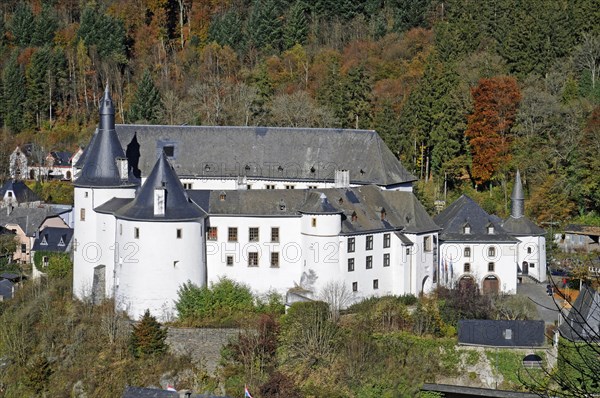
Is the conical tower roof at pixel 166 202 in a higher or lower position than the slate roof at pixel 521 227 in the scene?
higher

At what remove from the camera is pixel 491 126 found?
61312 millimetres

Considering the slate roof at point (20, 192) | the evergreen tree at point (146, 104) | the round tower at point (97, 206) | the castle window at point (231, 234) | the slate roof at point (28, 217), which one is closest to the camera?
the castle window at point (231, 234)

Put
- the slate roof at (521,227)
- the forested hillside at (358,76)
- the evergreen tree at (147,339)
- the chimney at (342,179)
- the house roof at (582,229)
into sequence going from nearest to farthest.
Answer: the evergreen tree at (147,339) → the chimney at (342,179) → the slate roof at (521,227) → the house roof at (582,229) → the forested hillside at (358,76)

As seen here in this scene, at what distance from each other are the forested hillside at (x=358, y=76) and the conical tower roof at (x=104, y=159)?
17.9m

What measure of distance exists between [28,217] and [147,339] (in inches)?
973

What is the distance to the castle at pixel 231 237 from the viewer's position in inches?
1741

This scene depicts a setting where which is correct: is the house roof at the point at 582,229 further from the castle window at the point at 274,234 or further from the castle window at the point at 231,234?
the castle window at the point at 231,234

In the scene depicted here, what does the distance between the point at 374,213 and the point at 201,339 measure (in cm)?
908

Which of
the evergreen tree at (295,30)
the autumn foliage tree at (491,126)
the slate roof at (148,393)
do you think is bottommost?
the slate roof at (148,393)

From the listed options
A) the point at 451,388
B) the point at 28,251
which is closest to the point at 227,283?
the point at 451,388

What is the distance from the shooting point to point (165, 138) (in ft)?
182

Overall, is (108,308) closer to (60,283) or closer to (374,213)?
(60,283)

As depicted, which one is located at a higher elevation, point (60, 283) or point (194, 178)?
point (194, 178)

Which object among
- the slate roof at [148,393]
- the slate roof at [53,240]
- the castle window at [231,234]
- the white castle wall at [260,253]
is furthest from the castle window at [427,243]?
the slate roof at [53,240]
